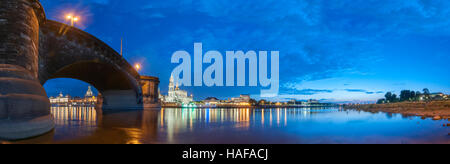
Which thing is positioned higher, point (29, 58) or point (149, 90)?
point (29, 58)

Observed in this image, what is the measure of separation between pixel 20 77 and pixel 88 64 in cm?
2468

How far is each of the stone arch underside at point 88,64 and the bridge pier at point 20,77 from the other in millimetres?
10277

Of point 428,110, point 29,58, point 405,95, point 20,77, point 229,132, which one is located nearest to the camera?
point 20,77

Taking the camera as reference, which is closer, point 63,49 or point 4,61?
point 4,61

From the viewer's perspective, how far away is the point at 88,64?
119ft

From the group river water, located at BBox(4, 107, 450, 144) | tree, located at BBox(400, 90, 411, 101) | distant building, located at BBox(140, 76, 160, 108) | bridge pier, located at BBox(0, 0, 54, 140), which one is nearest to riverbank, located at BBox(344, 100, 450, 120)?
river water, located at BBox(4, 107, 450, 144)

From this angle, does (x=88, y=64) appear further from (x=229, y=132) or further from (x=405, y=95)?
(x=405, y=95)

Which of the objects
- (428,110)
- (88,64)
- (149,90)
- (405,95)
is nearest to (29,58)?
(88,64)

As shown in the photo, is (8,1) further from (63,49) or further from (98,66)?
(98,66)

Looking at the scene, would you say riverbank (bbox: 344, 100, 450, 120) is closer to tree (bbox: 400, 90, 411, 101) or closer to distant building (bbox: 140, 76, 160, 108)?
distant building (bbox: 140, 76, 160, 108)

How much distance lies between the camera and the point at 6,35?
47.0 ft

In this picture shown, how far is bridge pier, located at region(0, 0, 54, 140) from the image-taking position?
11.4 m
